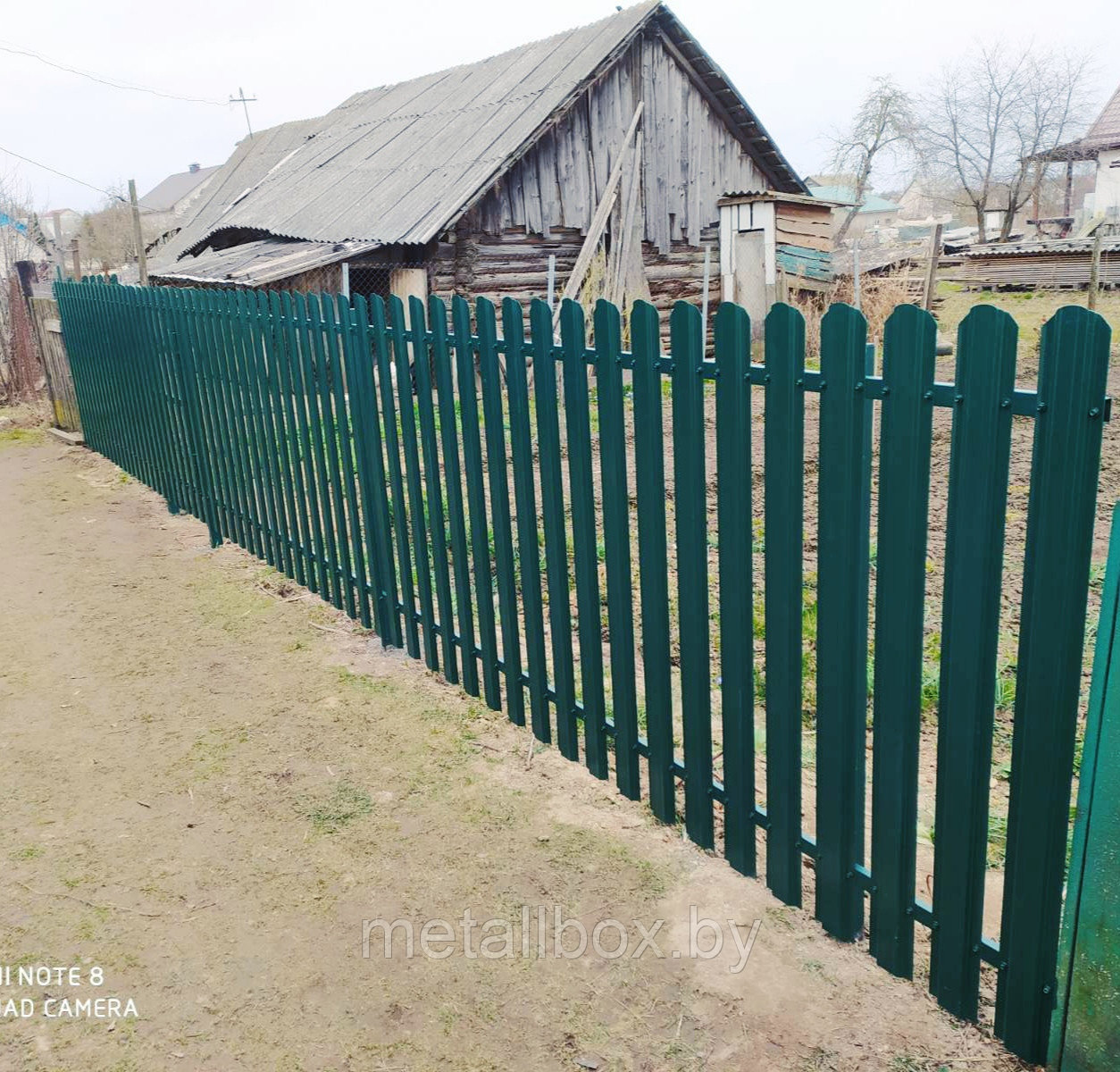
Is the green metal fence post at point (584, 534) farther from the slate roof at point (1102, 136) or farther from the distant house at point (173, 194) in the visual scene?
the distant house at point (173, 194)

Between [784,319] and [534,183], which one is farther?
[534,183]

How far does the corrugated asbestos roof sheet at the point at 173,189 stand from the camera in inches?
2815

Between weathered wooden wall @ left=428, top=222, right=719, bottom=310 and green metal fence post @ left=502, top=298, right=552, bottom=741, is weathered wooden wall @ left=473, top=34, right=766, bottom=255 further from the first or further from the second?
green metal fence post @ left=502, top=298, right=552, bottom=741

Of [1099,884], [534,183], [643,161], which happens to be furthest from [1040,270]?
[1099,884]

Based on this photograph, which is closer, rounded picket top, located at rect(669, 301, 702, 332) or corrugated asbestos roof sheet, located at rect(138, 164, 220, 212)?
rounded picket top, located at rect(669, 301, 702, 332)

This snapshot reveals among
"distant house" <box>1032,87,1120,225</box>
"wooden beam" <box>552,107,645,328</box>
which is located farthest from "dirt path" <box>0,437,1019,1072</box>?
"distant house" <box>1032,87,1120,225</box>

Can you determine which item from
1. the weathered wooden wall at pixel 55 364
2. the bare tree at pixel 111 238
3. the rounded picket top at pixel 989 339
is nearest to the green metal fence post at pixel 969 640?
the rounded picket top at pixel 989 339

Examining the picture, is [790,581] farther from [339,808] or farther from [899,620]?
[339,808]

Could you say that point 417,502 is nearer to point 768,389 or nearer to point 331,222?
point 768,389

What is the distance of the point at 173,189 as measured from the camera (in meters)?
75.6

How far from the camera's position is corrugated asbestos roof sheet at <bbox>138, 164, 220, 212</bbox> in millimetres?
71500

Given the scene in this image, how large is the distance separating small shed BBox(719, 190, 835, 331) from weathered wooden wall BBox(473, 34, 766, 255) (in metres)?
0.37

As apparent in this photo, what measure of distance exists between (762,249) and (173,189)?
71727 millimetres

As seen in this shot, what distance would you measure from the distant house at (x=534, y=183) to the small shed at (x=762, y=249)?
18cm
